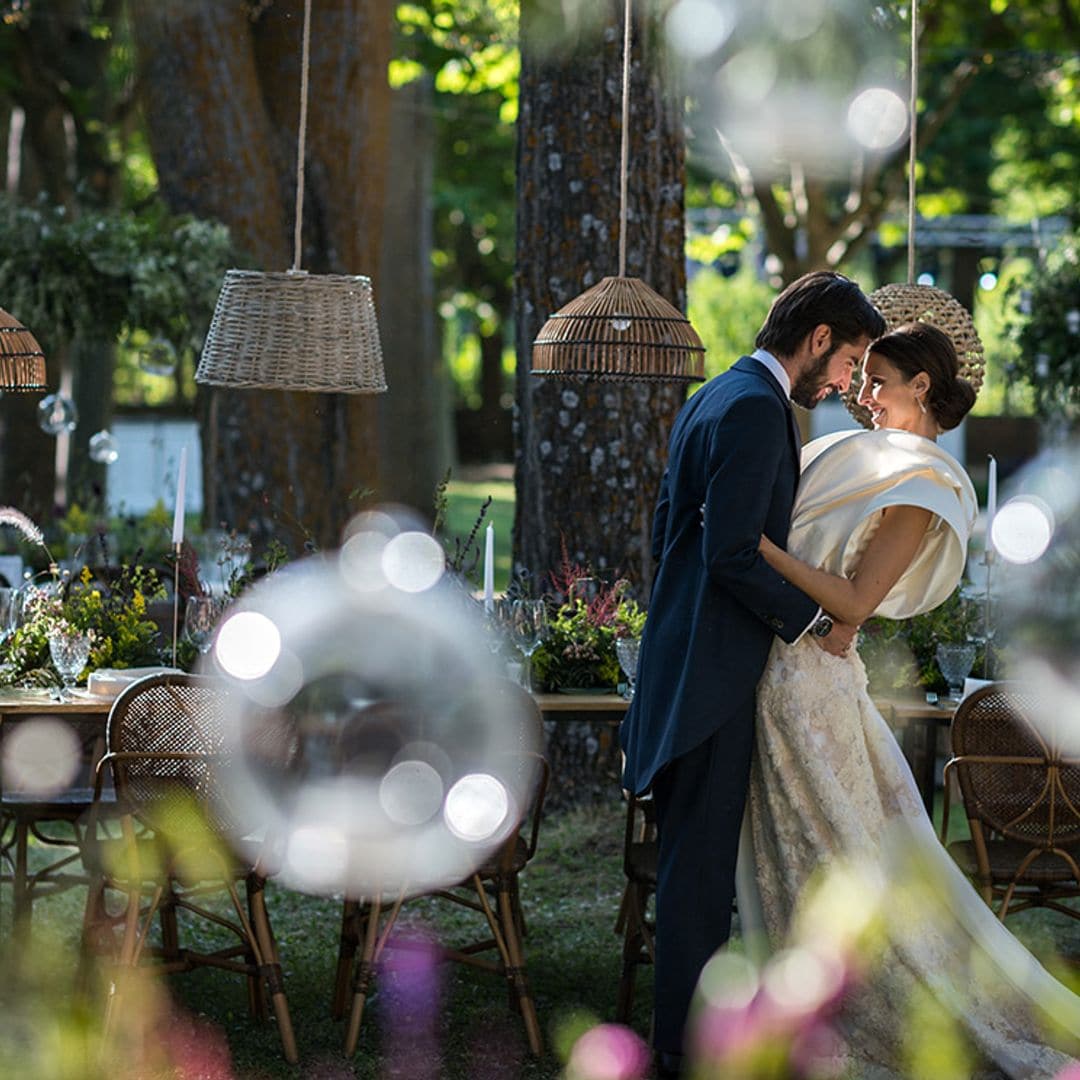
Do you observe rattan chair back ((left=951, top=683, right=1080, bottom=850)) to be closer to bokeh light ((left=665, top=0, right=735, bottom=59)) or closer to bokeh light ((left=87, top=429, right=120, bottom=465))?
bokeh light ((left=87, top=429, right=120, bottom=465))

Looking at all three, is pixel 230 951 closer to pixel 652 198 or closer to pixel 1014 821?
pixel 1014 821

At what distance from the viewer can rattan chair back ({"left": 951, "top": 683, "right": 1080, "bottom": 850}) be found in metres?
4.60

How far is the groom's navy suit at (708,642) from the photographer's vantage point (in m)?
3.88

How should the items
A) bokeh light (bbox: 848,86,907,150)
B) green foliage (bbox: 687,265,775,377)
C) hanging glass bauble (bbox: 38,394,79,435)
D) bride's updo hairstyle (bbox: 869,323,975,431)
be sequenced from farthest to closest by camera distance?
green foliage (bbox: 687,265,775,377)
bokeh light (bbox: 848,86,907,150)
hanging glass bauble (bbox: 38,394,79,435)
bride's updo hairstyle (bbox: 869,323,975,431)

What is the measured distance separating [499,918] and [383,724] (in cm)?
251

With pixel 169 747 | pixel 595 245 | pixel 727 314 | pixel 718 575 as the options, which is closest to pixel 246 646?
pixel 169 747

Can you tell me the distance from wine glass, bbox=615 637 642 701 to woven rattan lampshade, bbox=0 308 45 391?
5.56 feet

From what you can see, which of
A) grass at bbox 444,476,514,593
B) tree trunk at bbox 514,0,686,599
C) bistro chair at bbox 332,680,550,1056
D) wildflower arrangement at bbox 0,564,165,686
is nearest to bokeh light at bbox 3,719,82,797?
wildflower arrangement at bbox 0,564,165,686

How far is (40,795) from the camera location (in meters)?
5.16

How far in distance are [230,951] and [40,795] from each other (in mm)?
848

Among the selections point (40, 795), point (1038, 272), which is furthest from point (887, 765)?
point (1038, 272)

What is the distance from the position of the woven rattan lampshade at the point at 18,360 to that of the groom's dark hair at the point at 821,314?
1.98 metres

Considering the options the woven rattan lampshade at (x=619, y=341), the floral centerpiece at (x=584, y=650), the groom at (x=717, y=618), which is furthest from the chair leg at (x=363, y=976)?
the woven rattan lampshade at (x=619, y=341)

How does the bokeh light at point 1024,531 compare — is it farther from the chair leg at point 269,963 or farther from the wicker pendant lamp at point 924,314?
the chair leg at point 269,963
